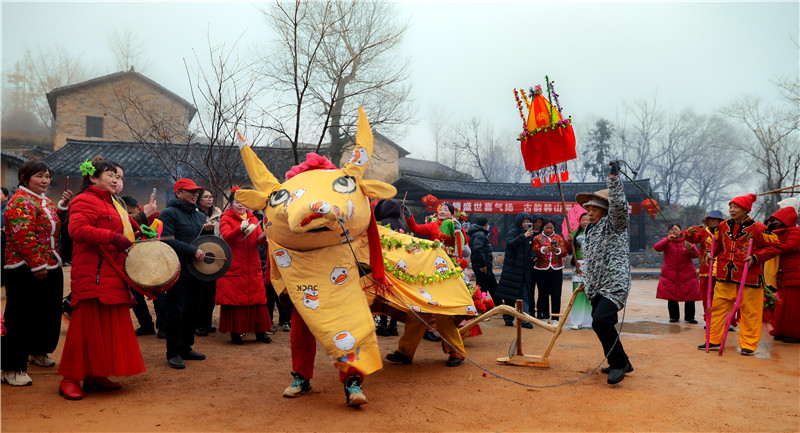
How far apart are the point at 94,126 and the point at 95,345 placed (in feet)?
81.3

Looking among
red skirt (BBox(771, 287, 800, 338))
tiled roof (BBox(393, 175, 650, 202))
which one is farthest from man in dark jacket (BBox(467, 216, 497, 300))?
tiled roof (BBox(393, 175, 650, 202))

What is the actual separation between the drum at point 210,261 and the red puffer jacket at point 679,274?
6.76 m

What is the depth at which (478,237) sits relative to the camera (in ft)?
27.8

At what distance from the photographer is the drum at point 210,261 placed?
560 cm

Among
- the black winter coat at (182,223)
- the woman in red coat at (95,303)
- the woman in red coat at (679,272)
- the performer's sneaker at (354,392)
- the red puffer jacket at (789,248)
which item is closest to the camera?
the performer's sneaker at (354,392)

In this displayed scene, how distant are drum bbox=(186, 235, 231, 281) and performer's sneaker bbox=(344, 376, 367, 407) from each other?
7.04ft

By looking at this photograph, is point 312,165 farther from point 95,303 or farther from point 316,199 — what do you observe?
point 95,303

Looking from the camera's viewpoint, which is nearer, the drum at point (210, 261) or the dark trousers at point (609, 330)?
the dark trousers at point (609, 330)

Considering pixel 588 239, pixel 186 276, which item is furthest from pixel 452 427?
pixel 186 276

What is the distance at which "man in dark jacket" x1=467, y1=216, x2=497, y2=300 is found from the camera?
838cm

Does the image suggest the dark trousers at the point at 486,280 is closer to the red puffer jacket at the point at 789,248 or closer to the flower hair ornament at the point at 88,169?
the red puffer jacket at the point at 789,248

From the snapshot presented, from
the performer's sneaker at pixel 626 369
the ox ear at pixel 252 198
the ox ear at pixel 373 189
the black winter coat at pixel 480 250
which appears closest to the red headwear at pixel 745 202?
the performer's sneaker at pixel 626 369

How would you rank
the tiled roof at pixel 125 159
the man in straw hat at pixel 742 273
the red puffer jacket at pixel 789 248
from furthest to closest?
the tiled roof at pixel 125 159, the red puffer jacket at pixel 789 248, the man in straw hat at pixel 742 273

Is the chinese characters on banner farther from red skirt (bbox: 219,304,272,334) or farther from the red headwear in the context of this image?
red skirt (bbox: 219,304,272,334)
